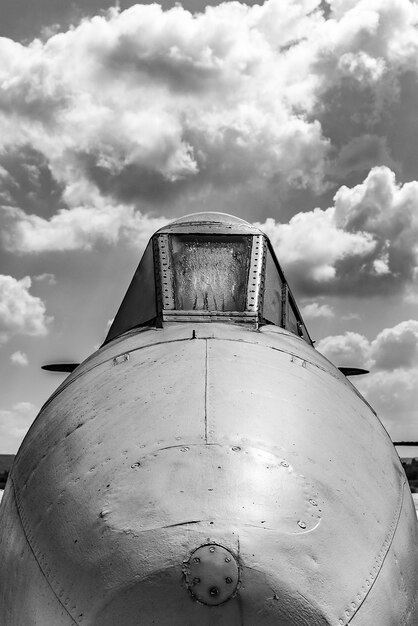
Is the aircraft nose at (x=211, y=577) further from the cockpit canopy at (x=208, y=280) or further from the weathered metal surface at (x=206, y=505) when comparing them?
the cockpit canopy at (x=208, y=280)

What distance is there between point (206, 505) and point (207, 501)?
0.02 meters

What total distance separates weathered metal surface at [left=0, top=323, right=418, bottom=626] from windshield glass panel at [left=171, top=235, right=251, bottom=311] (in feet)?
3.83

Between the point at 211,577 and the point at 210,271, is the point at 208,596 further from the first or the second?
the point at 210,271

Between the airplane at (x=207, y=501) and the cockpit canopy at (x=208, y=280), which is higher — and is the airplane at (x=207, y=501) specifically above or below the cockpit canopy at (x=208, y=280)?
below

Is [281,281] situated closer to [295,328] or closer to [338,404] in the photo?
[295,328]

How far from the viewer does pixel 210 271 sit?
5.75m

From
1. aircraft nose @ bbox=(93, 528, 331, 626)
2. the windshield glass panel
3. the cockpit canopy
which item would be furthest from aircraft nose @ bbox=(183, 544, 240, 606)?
the windshield glass panel

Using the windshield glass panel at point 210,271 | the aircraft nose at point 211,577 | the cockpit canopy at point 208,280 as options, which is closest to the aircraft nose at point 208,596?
the aircraft nose at point 211,577

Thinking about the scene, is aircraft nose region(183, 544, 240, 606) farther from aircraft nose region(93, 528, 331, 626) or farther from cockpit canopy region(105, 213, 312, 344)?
cockpit canopy region(105, 213, 312, 344)

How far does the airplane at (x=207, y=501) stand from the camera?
9.21 feet

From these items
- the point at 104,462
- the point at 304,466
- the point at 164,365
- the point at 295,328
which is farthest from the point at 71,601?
the point at 295,328

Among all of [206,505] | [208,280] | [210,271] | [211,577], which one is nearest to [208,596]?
[211,577]

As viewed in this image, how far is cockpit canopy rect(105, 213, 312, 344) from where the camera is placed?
17.6ft

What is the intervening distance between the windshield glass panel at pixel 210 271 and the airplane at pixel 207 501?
2.50ft
